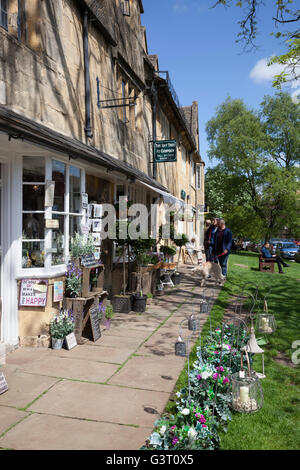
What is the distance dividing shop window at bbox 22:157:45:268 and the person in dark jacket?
21.0 feet

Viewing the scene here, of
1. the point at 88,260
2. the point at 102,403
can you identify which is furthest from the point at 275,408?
the point at 88,260

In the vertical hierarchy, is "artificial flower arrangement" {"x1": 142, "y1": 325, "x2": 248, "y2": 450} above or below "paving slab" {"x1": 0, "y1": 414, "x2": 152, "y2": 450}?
above

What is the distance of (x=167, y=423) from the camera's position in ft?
10.6

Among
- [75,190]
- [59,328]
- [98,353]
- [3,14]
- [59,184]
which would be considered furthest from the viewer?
[75,190]

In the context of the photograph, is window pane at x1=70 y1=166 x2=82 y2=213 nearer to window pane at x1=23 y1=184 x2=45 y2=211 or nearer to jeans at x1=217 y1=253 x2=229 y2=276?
window pane at x1=23 y1=184 x2=45 y2=211

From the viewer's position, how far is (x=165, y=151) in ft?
42.4

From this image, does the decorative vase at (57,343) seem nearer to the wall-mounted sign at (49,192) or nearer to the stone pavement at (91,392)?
the stone pavement at (91,392)

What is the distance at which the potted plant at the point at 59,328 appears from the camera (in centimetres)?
565

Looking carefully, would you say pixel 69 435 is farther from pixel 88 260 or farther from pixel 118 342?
pixel 88 260

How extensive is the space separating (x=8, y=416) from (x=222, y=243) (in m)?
8.34

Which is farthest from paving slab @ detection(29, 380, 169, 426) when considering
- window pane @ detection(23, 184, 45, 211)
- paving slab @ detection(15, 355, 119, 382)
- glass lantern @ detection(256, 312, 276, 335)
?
window pane @ detection(23, 184, 45, 211)

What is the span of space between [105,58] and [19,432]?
8.12 meters

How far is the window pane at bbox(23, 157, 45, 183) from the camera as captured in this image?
5.66 meters
